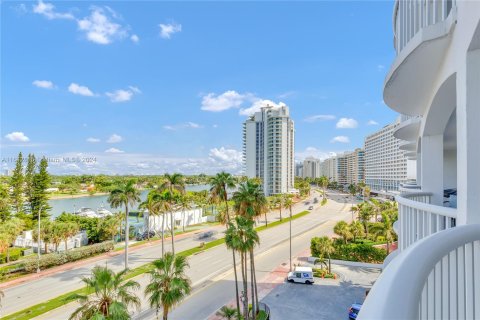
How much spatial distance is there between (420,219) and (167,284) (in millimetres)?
9169

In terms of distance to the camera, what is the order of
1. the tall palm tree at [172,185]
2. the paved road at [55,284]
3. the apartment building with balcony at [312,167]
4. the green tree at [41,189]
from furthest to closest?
1. the apartment building with balcony at [312,167]
2. the green tree at [41,189]
3. the tall palm tree at [172,185]
4. the paved road at [55,284]

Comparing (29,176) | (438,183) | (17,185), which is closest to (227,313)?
(438,183)

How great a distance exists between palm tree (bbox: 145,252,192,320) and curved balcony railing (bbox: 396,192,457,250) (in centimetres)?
803

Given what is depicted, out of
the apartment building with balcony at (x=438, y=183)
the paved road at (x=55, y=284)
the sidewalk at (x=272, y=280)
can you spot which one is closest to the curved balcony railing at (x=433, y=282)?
the apartment building with balcony at (x=438, y=183)

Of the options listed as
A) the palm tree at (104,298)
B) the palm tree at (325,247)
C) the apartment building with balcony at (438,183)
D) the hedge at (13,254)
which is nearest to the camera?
the apartment building with balcony at (438,183)

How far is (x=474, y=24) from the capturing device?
3.01m

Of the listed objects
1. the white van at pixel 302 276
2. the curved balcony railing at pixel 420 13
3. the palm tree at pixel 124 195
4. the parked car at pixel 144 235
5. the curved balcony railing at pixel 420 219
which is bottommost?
the parked car at pixel 144 235

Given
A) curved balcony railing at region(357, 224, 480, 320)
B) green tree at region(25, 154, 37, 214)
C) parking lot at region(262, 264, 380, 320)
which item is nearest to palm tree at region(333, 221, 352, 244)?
parking lot at region(262, 264, 380, 320)

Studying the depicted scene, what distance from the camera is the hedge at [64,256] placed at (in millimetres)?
23500

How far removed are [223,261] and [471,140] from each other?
2494 cm

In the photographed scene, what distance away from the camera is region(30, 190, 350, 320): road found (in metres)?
16.5

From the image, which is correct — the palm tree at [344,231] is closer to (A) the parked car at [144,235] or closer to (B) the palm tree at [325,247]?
(B) the palm tree at [325,247]

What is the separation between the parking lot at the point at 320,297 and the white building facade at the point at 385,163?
58510 mm

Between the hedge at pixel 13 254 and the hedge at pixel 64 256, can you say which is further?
the hedge at pixel 13 254
